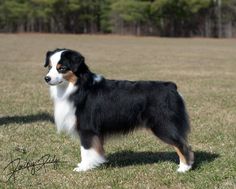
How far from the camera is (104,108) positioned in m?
6.04

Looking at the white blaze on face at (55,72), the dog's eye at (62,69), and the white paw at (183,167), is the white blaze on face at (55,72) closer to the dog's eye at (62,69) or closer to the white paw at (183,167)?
the dog's eye at (62,69)

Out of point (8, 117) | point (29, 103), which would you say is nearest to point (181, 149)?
point (8, 117)

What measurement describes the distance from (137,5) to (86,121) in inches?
2529

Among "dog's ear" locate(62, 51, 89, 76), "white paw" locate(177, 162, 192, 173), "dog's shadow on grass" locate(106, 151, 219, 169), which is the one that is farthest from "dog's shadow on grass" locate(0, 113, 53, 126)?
"white paw" locate(177, 162, 192, 173)

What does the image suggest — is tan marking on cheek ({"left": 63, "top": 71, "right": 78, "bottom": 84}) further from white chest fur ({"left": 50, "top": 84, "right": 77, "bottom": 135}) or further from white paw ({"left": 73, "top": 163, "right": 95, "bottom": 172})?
white paw ({"left": 73, "top": 163, "right": 95, "bottom": 172})

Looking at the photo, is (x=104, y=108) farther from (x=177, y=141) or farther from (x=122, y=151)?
(x=122, y=151)

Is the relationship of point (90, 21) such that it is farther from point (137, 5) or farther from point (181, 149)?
point (181, 149)

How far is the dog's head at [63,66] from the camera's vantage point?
5.82 metres

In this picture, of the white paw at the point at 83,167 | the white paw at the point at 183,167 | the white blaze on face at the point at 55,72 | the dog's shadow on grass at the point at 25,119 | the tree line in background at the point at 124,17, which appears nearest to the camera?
the white blaze on face at the point at 55,72

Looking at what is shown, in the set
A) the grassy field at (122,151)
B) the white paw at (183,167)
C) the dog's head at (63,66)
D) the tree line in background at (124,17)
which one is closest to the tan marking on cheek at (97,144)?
the grassy field at (122,151)

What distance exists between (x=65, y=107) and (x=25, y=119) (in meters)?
3.72

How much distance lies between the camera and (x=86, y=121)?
6.00 m

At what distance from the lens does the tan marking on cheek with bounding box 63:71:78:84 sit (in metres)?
5.87

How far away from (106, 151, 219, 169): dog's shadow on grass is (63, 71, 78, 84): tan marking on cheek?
128 centimetres
